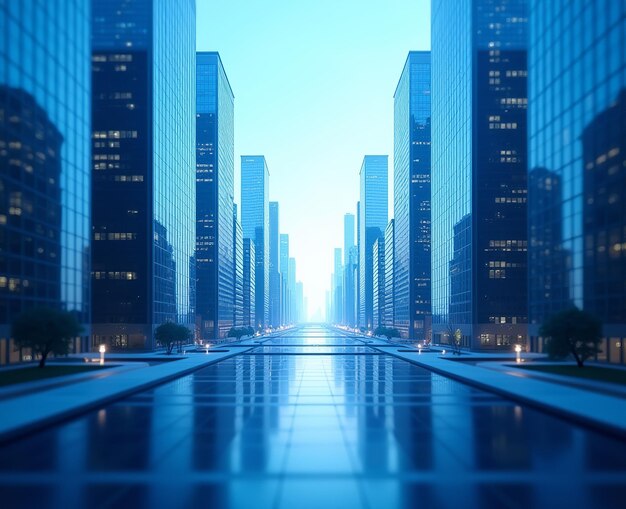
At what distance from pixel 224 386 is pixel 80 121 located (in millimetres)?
43939

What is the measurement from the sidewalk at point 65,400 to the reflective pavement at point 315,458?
602 mm

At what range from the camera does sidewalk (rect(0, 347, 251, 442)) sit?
19781 mm

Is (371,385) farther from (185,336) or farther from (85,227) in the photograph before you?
(85,227)

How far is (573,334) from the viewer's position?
41844 millimetres

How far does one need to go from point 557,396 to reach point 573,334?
16677 mm

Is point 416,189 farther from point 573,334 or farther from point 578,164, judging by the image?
point 573,334

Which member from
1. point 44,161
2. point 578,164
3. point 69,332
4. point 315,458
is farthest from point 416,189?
point 315,458

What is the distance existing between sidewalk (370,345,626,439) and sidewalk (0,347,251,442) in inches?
764

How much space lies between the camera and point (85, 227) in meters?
65.5

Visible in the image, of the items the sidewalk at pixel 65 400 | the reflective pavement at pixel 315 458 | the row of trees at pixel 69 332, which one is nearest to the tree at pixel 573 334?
the row of trees at pixel 69 332

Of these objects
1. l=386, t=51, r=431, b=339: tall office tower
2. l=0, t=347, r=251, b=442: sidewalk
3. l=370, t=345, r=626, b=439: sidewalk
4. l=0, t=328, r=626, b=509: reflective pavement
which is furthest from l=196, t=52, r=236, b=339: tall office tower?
l=0, t=328, r=626, b=509: reflective pavement

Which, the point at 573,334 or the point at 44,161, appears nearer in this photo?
the point at 573,334

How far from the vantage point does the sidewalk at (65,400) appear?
1978cm

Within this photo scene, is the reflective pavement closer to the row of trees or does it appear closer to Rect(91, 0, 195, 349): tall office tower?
the row of trees
